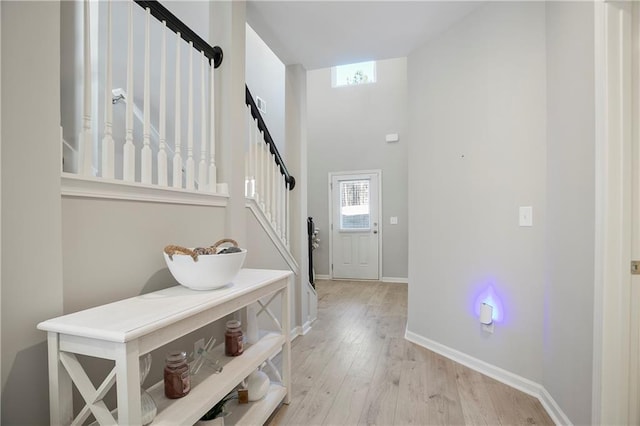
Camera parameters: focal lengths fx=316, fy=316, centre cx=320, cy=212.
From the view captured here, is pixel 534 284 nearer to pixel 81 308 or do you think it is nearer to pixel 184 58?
pixel 81 308

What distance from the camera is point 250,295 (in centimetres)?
147

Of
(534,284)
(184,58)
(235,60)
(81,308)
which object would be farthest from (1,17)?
(534,284)

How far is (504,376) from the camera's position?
207cm

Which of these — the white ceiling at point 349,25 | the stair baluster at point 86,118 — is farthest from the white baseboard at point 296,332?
the white ceiling at point 349,25

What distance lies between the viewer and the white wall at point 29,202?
0.89 m

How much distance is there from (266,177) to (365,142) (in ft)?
11.0

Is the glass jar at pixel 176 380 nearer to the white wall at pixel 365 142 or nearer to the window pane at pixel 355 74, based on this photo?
the white wall at pixel 365 142

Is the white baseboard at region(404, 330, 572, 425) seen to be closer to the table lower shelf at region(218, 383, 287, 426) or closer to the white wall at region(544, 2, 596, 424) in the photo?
the white wall at region(544, 2, 596, 424)

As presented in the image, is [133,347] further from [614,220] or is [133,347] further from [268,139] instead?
[268,139]

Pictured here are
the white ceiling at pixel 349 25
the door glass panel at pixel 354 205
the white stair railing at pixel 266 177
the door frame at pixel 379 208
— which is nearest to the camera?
the white ceiling at pixel 349 25

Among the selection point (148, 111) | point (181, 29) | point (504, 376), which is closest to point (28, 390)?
point (148, 111)

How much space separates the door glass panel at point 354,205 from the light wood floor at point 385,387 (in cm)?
267

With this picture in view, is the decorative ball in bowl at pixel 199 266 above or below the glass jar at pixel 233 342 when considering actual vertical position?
above

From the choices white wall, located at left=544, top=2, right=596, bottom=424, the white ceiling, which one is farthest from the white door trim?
the white ceiling
